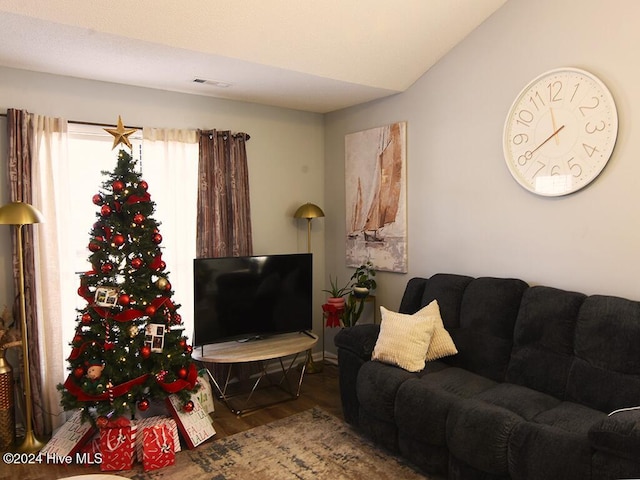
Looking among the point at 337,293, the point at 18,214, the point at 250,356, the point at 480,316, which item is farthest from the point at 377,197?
the point at 18,214

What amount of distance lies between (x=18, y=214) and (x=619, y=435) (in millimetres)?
3372

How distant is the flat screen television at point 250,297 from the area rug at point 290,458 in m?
0.79

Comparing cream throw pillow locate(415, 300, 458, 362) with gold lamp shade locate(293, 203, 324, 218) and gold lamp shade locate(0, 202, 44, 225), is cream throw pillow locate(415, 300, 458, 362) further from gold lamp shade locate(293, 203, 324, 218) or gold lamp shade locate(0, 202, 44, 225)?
gold lamp shade locate(0, 202, 44, 225)

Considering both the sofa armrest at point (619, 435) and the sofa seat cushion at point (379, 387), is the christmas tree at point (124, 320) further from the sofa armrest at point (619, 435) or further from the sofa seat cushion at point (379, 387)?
the sofa armrest at point (619, 435)

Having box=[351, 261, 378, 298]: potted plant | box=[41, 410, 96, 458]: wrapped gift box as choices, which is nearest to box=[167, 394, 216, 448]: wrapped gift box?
box=[41, 410, 96, 458]: wrapped gift box

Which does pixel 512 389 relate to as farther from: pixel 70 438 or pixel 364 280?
pixel 70 438

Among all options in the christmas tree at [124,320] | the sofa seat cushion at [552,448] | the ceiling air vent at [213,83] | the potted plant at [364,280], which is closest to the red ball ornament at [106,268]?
the christmas tree at [124,320]

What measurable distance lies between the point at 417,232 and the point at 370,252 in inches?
22.8

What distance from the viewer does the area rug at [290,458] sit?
9.12 feet

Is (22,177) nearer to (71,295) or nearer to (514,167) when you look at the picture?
(71,295)

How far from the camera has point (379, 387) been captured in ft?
9.54

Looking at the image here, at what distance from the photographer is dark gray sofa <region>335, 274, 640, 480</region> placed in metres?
2.07

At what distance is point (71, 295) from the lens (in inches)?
137

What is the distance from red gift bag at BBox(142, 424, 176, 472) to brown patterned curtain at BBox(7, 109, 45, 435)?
930 millimetres
